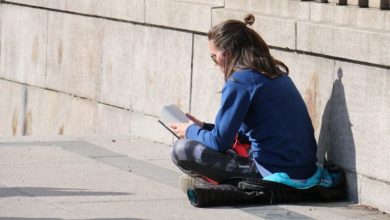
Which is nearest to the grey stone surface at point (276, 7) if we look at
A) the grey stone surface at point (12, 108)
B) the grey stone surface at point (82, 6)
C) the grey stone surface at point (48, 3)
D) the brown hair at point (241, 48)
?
the brown hair at point (241, 48)

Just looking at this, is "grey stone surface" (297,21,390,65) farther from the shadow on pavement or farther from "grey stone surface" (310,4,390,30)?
the shadow on pavement

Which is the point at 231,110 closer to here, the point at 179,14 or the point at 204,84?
the point at 204,84

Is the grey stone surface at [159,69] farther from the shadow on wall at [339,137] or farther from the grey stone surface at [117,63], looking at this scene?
the shadow on wall at [339,137]

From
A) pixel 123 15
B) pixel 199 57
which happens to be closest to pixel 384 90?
pixel 199 57

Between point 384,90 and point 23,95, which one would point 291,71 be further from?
point 23,95

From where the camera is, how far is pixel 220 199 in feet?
23.5

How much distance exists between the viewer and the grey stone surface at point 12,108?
498 inches

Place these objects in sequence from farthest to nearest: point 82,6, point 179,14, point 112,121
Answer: point 82,6 → point 112,121 → point 179,14

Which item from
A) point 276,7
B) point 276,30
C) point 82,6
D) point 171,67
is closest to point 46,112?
point 82,6

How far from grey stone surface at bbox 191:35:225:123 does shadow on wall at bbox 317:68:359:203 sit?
1506 mm

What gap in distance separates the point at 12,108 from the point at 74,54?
1864 mm

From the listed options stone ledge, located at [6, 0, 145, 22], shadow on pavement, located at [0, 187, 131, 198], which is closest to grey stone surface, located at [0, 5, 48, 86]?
stone ledge, located at [6, 0, 145, 22]

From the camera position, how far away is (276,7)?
27.9 ft

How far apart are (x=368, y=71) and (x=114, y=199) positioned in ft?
5.75
